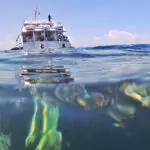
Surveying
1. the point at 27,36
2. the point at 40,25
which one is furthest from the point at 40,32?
the point at 27,36

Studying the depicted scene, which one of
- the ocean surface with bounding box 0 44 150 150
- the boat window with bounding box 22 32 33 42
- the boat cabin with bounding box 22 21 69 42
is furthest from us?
the boat window with bounding box 22 32 33 42

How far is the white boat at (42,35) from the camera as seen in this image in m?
43.4

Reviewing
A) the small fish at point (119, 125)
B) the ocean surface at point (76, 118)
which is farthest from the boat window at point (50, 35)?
the small fish at point (119, 125)

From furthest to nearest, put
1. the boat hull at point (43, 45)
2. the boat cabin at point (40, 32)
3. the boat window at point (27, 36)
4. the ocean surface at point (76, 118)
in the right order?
the boat window at point (27, 36) → the boat cabin at point (40, 32) → the boat hull at point (43, 45) → the ocean surface at point (76, 118)

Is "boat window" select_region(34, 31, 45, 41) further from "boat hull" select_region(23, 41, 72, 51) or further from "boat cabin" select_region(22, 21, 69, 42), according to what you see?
"boat hull" select_region(23, 41, 72, 51)

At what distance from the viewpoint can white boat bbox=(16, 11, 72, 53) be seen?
43.4 m

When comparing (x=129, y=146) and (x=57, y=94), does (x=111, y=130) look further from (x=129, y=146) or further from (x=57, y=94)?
(x=57, y=94)

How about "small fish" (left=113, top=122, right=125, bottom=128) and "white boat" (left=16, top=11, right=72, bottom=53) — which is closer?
"small fish" (left=113, top=122, right=125, bottom=128)

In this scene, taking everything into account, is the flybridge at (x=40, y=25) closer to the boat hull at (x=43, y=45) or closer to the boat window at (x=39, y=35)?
the boat window at (x=39, y=35)

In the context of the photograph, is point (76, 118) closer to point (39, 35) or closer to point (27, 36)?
point (39, 35)

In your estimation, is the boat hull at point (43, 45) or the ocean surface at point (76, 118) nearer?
the ocean surface at point (76, 118)

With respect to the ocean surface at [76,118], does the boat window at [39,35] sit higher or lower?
higher

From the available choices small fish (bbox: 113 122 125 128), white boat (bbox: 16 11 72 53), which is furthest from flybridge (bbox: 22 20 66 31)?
small fish (bbox: 113 122 125 128)

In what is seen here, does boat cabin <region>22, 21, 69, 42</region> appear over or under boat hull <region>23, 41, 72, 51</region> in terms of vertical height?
over
